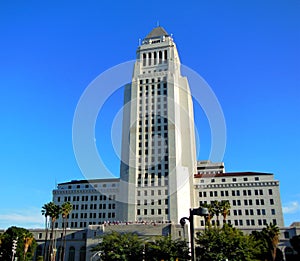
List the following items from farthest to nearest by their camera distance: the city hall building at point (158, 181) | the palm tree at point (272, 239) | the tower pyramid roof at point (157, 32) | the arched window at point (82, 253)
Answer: the tower pyramid roof at point (157, 32), the city hall building at point (158, 181), the arched window at point (82, 253), the palm tree at point (272, 239)

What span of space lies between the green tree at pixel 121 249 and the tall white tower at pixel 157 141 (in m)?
27.1

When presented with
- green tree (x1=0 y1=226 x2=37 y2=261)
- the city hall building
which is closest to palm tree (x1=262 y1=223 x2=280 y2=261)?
the city hall building

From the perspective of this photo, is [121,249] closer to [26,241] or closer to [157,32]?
[26,241]

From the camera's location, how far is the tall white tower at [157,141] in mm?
92062

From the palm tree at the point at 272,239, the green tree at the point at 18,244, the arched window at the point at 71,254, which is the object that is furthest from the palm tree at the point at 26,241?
the palm tree at the point at 272,239

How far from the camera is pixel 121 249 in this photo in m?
59.4

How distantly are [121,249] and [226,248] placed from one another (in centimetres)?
1987

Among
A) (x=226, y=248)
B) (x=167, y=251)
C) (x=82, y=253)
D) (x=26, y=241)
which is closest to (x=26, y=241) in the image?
(x=26, y=241)

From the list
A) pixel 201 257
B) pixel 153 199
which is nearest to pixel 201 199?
pixel 153 199

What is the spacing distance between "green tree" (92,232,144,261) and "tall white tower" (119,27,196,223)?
27149mm

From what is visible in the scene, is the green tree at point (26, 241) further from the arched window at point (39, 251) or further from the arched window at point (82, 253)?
the arched window at point (82, 253)

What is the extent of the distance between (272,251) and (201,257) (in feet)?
59.3

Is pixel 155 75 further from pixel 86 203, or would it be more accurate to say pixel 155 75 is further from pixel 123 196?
pixel 86 203

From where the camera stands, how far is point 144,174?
9625 cm
